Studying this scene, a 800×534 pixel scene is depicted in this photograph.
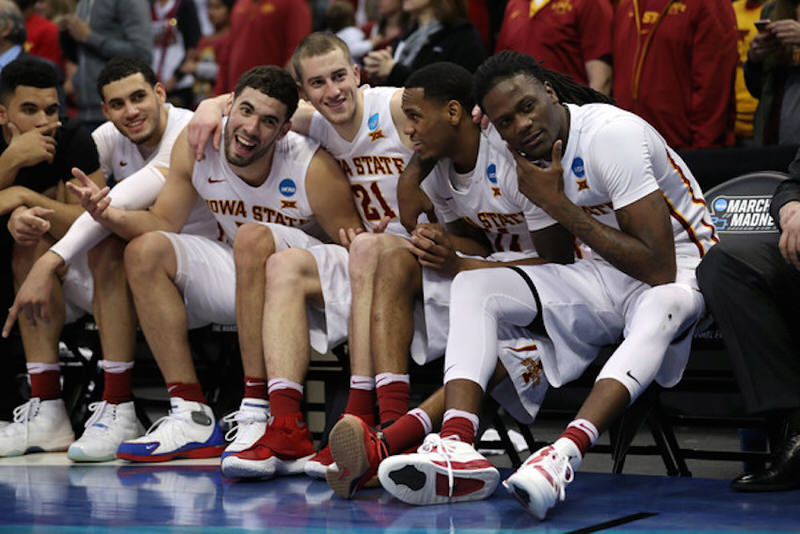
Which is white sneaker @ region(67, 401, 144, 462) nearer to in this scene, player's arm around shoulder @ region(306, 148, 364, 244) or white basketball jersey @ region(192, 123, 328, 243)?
white basketball jersey @ region(192, 123, 328, 243)

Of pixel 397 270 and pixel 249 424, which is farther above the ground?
pixel 397 270

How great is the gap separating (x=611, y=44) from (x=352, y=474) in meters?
3.06

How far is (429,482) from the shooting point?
312 cm

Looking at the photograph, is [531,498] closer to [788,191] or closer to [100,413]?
[788,191]

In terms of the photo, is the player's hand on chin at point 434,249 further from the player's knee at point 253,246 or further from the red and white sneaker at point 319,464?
the red and white sneaker at point 319,464

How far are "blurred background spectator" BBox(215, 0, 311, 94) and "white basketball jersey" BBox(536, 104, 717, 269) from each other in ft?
12.2

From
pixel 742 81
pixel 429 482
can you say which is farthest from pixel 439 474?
pixel 742 81

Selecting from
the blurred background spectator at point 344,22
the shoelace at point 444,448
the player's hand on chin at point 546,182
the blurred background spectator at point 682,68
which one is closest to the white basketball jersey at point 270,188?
the player's hand on chin at point 546,182

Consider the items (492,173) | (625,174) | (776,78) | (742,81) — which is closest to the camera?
(625,174)

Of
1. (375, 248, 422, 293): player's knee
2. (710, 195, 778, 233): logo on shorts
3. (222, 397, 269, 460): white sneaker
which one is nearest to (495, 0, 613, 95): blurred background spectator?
(710, 195, 778, 233): logo on shorts

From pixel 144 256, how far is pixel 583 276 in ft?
5.62


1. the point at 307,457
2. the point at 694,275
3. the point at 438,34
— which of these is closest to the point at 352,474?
→ the point at 307,457

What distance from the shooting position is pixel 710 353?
173 inches

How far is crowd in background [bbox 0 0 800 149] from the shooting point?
16.0 feet
